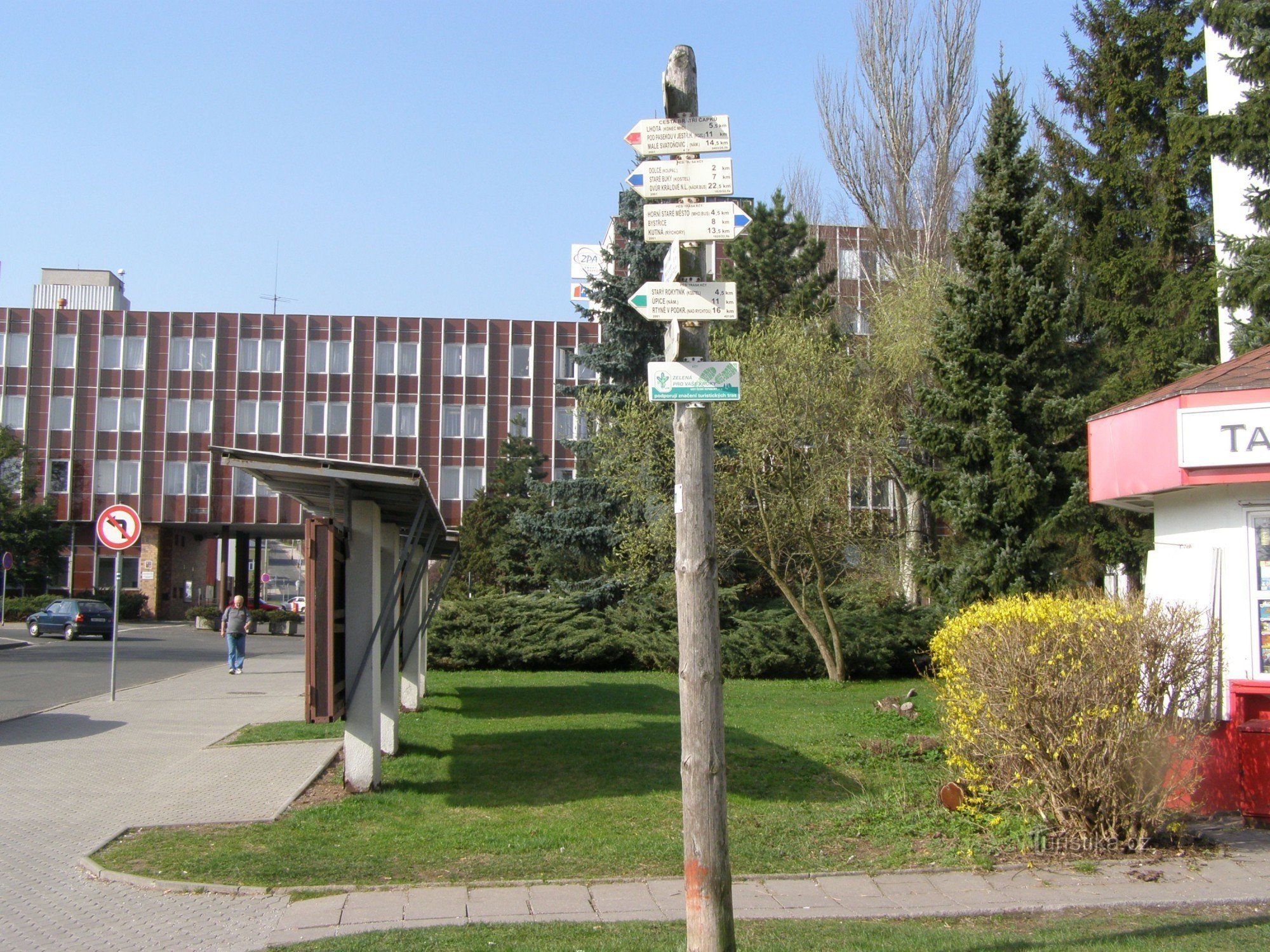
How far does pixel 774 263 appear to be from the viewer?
36.7 meters

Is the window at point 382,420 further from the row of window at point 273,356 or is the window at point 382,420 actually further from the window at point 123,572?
the window at point 123,572

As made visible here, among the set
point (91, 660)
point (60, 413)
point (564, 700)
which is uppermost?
point (60, 413)

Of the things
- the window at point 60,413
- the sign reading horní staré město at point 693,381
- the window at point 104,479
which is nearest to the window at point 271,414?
the window at point 104,479

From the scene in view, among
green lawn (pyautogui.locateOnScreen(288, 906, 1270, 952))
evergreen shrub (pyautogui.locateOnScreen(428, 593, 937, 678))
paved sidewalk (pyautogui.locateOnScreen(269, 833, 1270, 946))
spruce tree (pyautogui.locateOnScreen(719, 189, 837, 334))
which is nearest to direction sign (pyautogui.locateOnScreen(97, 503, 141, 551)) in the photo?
evergreen shrub (pyautogui.locateOnScreen(428, 593, 937, 678))

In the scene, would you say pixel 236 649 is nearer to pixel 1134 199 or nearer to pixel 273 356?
pixel 1134 199

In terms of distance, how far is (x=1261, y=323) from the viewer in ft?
53.0

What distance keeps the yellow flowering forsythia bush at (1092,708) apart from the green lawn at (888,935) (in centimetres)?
129

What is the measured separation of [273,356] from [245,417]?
3639 millimetres

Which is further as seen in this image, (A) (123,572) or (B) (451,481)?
(A) (123,572)

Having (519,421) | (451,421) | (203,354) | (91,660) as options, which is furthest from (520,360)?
(91,660)

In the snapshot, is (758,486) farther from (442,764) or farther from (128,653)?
(128,653)

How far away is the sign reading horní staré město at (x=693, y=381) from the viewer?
5371mm

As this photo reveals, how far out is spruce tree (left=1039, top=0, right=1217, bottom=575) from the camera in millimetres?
26500

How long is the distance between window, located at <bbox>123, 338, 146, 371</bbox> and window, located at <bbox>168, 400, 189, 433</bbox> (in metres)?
2.57
